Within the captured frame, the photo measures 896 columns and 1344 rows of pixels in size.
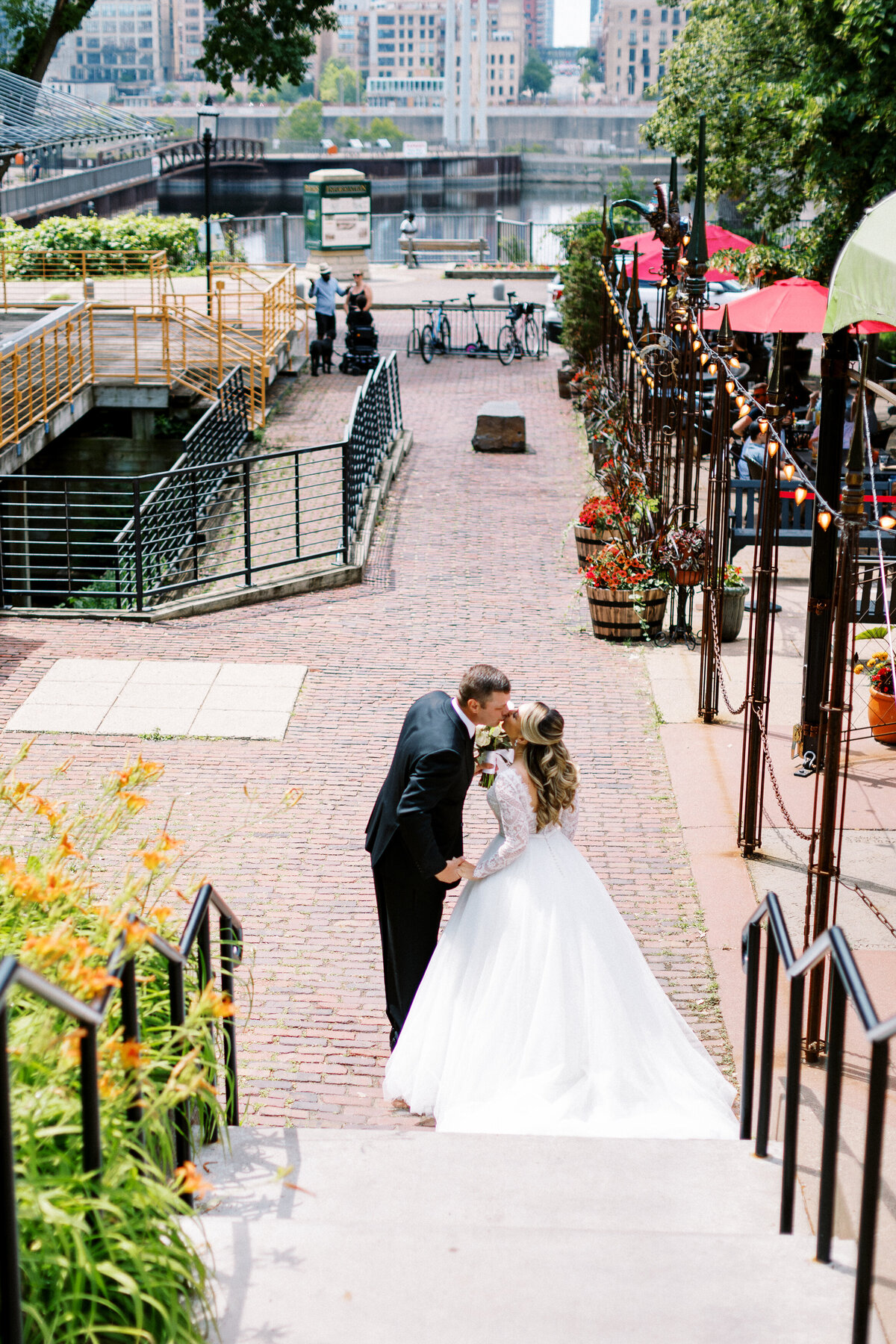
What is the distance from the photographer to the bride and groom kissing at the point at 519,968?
505cm

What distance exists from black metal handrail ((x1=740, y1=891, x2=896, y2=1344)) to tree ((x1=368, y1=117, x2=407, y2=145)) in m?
151

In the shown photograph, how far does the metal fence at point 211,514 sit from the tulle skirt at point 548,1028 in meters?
6.74

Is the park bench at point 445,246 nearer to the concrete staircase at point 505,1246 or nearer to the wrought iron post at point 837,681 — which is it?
the wrought iron post at point 837,681

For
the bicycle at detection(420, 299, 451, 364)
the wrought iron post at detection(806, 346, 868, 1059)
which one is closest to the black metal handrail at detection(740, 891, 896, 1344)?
the wrought iron post at detection(806, 346, 868, 1059)

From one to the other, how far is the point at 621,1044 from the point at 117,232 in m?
28.3

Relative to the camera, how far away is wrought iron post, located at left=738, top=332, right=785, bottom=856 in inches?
282

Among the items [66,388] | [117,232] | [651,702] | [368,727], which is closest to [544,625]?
[651,702]

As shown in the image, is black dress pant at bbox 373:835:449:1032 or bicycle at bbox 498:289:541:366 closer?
black dress pant at bbox 373:835:449:1032

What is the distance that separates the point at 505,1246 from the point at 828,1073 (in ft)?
2.91

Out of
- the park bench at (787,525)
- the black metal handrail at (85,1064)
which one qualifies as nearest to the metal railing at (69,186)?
the park bench at (787,525)

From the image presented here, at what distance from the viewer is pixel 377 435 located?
17.7 m

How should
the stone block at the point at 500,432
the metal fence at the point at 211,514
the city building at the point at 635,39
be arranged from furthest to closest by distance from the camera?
the city building at the point at 635,39, the stone block at the point at 500,432, the metal fence at the point at 211,514

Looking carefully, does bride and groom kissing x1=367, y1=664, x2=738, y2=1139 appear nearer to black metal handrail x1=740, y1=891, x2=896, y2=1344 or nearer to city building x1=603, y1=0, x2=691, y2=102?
black metal handrail x1=740, y1=891, x2=896, y2=1344

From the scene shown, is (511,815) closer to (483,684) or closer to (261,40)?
(483,684)
